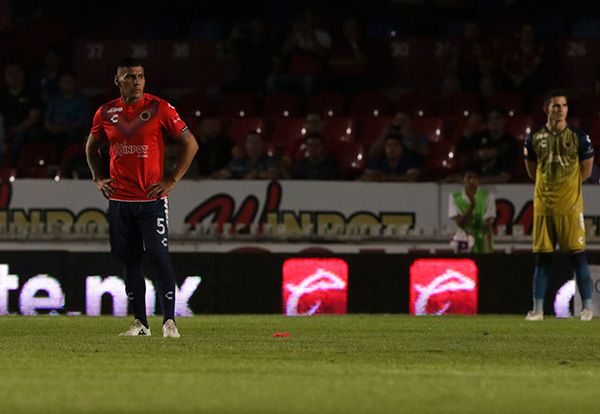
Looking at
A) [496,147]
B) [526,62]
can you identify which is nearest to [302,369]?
[496,147]

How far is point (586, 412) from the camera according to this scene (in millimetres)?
5855

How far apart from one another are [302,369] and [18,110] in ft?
41.3

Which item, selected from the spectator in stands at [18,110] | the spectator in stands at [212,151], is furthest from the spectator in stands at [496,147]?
the spectator in stands at [18,110]

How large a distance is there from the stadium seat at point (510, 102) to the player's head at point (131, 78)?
9.49 m

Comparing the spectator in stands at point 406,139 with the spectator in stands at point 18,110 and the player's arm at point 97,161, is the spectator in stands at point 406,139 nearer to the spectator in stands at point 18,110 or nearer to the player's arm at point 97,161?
the spectator in stands at point 18,110

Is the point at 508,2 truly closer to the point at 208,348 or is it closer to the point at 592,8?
A: the point at 592,8

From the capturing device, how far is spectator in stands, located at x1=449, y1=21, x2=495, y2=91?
19266mm

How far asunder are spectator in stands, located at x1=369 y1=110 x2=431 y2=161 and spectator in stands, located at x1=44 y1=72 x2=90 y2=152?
12.5 feet

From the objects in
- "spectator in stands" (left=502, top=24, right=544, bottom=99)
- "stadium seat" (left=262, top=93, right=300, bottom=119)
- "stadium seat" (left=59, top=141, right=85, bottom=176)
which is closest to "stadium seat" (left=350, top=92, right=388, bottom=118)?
"stadium seat" (left=262, top=93, right=300, bottom=119)

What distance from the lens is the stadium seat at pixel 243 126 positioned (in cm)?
1862

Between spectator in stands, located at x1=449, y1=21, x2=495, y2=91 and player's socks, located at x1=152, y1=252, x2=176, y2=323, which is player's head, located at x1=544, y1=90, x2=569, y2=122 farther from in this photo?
spectator in stands, located at x1=449, y1=21, x2=495, y2=91

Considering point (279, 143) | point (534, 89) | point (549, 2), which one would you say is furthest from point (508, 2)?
point (279, 143)

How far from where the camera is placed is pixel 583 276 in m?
12.9

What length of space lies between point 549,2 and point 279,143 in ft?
17.3
